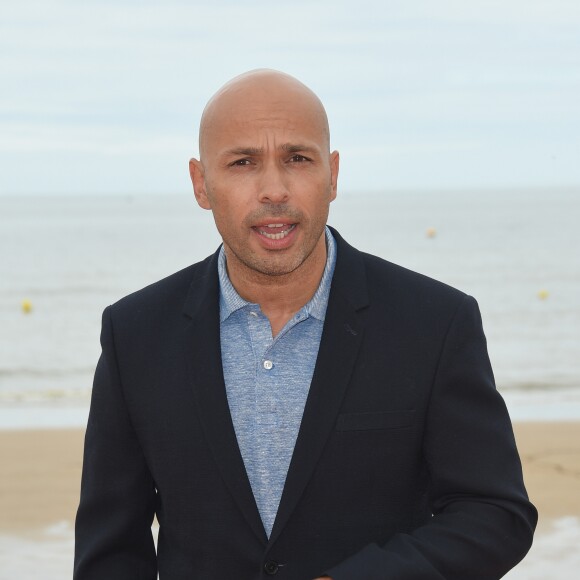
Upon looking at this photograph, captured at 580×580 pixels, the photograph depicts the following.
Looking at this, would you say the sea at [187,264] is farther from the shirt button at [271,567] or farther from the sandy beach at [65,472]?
the shirt button at [271,567]

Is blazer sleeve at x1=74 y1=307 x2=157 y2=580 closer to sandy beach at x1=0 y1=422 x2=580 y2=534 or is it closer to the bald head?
the bald head

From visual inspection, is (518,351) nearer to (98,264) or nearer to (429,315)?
(429,315)

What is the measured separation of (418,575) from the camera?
2193 mm

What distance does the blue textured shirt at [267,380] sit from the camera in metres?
2.36

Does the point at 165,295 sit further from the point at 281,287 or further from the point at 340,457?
the point at 340,457

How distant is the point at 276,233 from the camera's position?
7.73 ft

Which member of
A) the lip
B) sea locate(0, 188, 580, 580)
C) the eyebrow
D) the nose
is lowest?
the lip

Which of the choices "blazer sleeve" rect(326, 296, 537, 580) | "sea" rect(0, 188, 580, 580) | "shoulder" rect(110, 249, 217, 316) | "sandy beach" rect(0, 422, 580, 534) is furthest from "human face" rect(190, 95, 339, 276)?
"sandy beach" rect(0, 422, 580, 534)

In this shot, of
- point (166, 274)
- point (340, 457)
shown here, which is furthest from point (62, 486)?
point (166, 274)

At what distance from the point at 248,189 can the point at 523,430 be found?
29.4ft

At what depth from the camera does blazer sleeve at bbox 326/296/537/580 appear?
221cm

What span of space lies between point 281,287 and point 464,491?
1.99 feet

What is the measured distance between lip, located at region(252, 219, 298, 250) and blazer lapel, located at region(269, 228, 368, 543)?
18 cm

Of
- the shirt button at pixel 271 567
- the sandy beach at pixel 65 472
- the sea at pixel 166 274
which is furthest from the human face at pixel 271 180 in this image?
the sandy beach at pixel 65 472
